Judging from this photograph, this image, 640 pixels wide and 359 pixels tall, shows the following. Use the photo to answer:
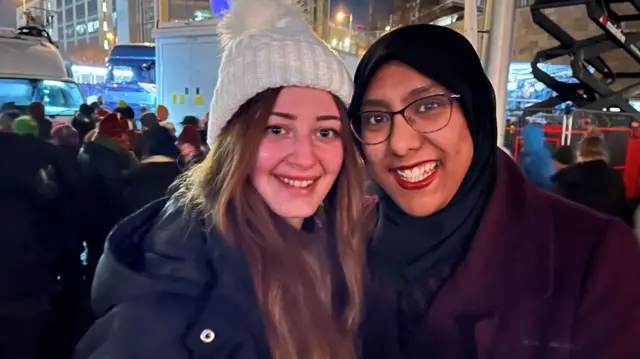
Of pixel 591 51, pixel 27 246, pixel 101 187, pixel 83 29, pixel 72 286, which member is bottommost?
pixel 72 286

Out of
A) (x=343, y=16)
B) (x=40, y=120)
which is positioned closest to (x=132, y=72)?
(x=343, y=16)

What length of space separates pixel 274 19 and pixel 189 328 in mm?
853

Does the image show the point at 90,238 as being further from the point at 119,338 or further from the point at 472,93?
the point at 472,93

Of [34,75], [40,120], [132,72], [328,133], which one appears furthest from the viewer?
[132,72]

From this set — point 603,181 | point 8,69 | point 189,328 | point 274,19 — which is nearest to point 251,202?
point 189,328

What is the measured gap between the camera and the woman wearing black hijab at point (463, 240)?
113cm

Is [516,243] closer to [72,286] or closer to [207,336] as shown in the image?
[207,336]

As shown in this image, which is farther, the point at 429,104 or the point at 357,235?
the point at 357,235

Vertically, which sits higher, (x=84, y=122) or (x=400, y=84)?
(x=400, y=84)

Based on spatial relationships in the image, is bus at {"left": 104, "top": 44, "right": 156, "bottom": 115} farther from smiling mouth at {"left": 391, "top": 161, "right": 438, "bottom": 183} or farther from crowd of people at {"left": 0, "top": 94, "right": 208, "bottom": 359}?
smiling mouth at {"left": 391, "top": 161, "right": 438, "bottom": 183}

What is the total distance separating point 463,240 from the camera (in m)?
1.35

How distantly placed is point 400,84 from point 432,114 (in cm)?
11

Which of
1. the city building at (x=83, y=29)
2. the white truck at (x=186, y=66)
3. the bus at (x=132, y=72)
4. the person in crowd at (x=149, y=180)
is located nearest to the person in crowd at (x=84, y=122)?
Answer: the white truck at (x=186, y=66)

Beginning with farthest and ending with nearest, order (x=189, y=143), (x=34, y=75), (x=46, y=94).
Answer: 1. (x=46, y=94)
2. (x=34, y=75)
3. (x=189, y=143)
